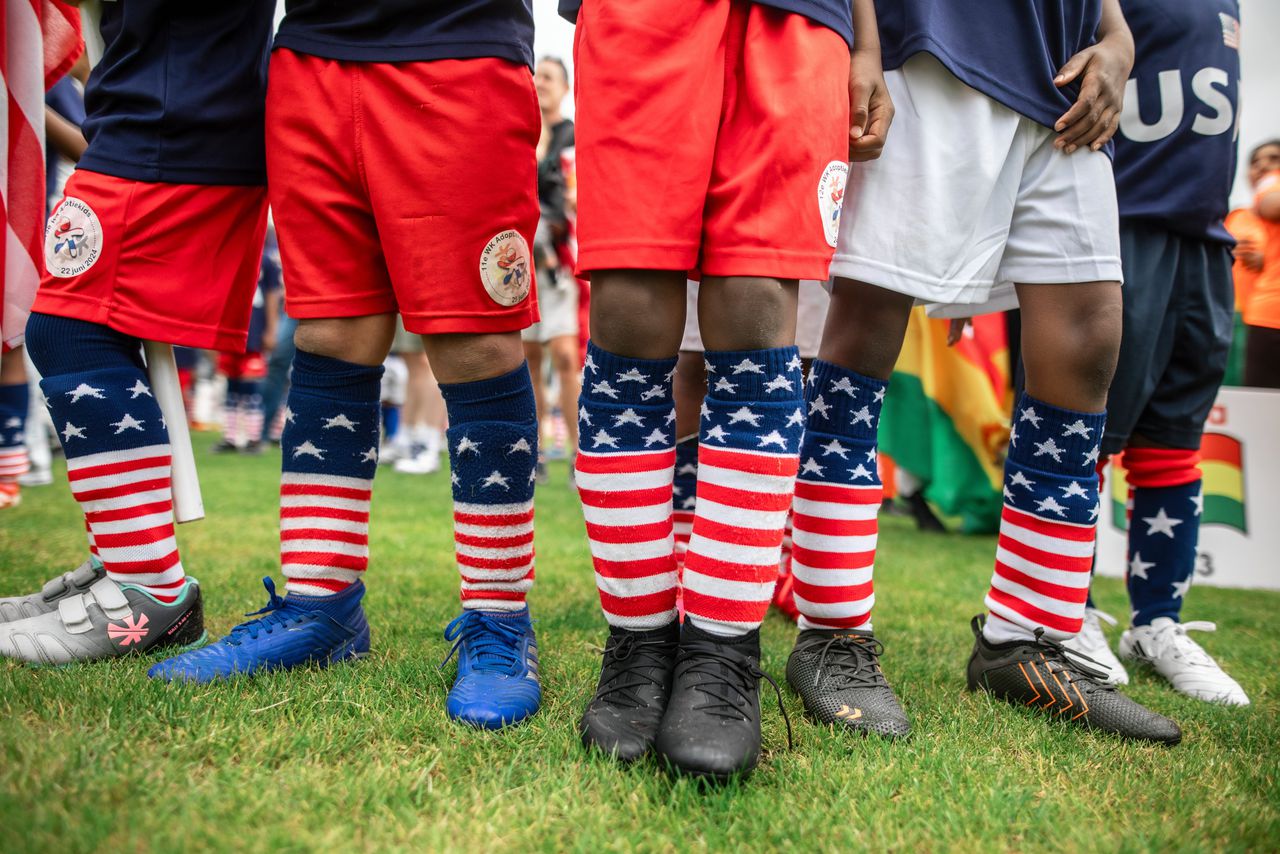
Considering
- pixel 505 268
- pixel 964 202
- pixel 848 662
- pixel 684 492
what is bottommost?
pixel 848 662

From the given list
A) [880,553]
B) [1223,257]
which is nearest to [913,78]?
[1223,257]

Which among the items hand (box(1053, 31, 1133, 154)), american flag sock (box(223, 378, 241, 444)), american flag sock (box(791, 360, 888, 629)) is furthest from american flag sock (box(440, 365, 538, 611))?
american flag sock (box(223, 378, 241, 444))

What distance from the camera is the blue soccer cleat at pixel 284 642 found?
1397mm

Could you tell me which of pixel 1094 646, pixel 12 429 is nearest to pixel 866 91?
pixel 1094 646

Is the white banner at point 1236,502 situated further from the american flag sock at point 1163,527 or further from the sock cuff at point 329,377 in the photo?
the sock cuff at point 329,377

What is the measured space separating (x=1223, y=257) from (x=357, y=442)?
6.63 feet

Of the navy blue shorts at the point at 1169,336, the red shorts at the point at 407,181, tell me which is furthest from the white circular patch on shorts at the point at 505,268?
the navy blue shorts at the point at 1169,336

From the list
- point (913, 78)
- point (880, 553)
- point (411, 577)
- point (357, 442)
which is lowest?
point (880, 553)

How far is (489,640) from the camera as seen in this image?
1.50m

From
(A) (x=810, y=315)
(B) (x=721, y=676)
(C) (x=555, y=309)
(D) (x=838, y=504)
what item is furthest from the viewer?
(C) (x=555, y=309)

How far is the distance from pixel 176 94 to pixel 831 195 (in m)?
1.17

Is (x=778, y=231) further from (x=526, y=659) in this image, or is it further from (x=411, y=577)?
(x=411, y=577)

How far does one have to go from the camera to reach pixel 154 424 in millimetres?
1564

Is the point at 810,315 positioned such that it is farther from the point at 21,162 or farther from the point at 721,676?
the point at 21,162
